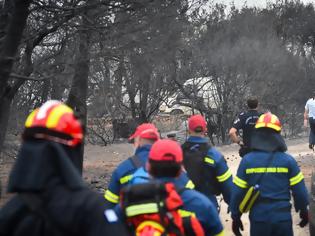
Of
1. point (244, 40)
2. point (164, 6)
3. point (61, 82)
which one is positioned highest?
point (244, 40)

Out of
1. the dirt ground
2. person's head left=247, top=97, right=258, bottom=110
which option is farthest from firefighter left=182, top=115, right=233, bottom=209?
person's head left=247, top=97, right=258, bottom=110

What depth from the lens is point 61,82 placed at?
367 inches

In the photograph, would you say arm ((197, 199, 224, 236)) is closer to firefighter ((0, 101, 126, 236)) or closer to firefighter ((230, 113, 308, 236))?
firefighter ((0, 101, 126, 236))

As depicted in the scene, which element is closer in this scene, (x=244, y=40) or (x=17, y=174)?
(x=17, y=174)

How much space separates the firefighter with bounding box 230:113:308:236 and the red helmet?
3.00 metres

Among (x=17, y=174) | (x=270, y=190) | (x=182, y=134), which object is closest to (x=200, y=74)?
(x=182, y=134)

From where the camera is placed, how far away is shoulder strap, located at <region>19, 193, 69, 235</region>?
238 centimetres

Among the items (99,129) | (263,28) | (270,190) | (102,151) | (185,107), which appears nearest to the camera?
(270,190)

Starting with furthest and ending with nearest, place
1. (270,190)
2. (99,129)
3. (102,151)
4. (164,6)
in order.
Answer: (99,129) → (102,151) → (164,6) → (270,190)

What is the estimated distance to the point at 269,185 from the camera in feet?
17.4

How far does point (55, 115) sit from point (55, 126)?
0.20ft

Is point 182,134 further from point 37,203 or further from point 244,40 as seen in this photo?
point 37,203

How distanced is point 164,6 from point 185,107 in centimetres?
1643

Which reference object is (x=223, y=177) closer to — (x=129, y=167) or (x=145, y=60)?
(x=129, y=167)
